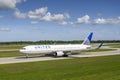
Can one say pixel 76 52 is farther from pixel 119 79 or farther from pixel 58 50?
pixel 119 79

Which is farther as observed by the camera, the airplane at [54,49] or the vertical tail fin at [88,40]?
the vertical tail fin at [88,40]

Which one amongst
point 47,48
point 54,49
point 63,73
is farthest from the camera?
point 54,49

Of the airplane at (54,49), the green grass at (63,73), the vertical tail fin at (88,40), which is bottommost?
the green grass at (63,73)

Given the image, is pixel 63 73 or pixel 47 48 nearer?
pixel 63 73

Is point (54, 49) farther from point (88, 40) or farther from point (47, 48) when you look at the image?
point (88, 40)

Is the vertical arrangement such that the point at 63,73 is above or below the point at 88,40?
below

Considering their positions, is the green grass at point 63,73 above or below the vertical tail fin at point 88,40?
below

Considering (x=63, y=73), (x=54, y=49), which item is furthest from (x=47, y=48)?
(x=63, y=73)

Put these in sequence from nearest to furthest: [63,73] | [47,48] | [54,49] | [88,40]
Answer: [63,73]
[47,48]
[54,49]
[88,40]

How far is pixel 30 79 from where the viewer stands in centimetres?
2056

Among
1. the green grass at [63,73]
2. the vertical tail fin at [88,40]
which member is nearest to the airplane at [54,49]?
the vertical tail fin at [88,40]

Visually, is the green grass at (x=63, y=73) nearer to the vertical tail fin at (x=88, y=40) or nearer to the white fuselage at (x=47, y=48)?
the white fuselage at (x=47, y=48)

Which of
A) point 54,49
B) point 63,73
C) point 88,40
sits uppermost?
point 88,40

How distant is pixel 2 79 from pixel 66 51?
31522 millimetres
